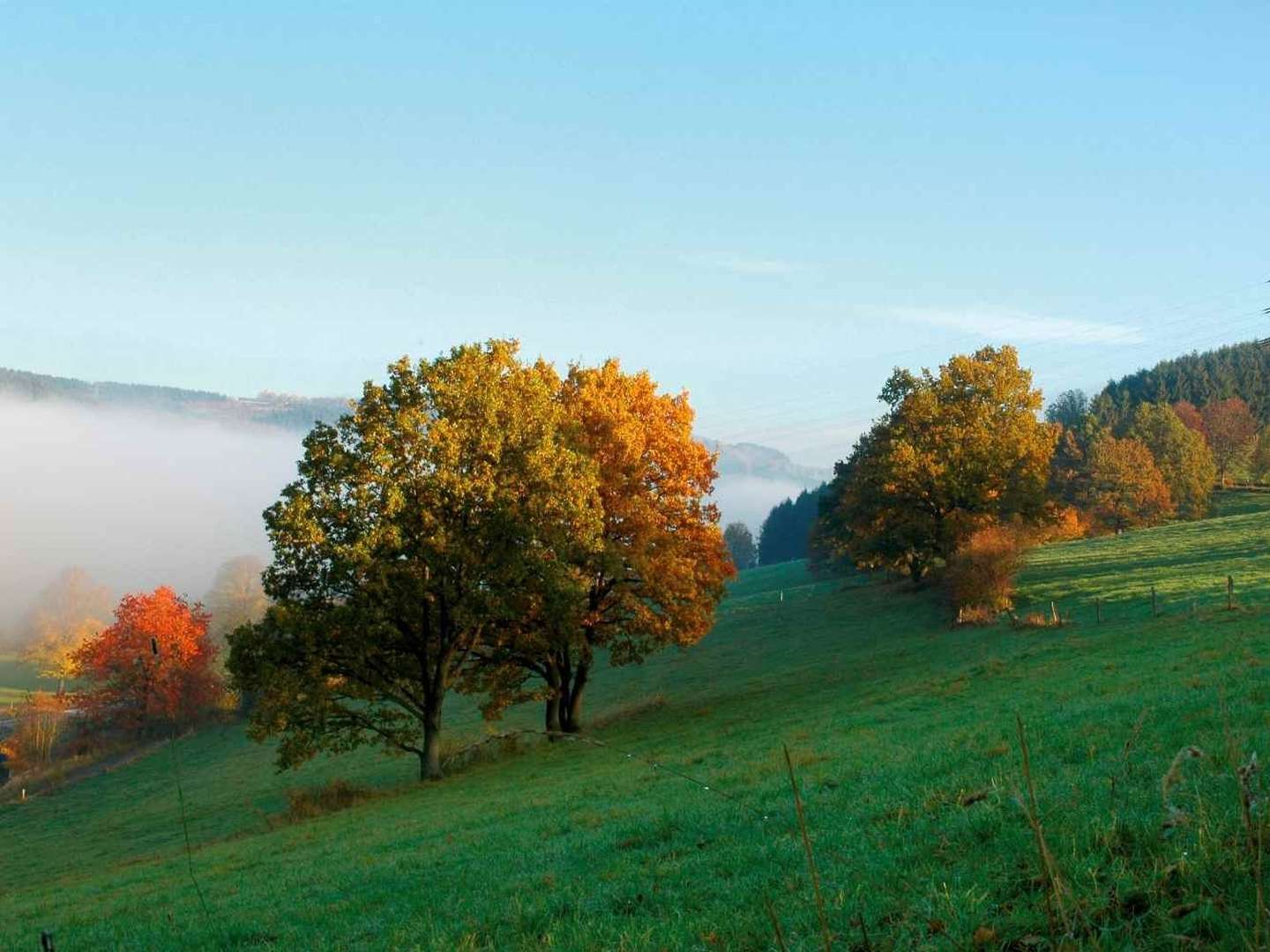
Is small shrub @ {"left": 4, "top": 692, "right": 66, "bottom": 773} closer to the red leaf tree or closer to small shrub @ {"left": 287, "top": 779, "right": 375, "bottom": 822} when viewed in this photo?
the red leaf tree

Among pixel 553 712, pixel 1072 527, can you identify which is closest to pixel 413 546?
pixel 553 712

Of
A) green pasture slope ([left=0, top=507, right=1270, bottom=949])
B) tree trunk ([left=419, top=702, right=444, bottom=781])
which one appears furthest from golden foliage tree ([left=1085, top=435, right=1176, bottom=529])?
tree trunk ([left=419, top=702, right=444, bottom=781])

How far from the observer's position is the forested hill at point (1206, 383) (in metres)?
162

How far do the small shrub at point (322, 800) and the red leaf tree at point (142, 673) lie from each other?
4792 cm

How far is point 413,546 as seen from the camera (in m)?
31.7

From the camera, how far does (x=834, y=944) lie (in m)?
5.63

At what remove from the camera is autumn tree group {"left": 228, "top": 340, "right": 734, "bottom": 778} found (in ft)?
99.9

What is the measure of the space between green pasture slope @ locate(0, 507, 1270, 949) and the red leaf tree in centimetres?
3473

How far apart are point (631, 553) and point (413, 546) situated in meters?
9.03

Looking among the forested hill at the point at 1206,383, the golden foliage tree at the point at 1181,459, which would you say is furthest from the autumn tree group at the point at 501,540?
the forested hill at the point at 1206,383

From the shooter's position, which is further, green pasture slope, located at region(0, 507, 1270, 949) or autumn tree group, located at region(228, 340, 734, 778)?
autumn tree group, located at region(228, 340, 734, 778)

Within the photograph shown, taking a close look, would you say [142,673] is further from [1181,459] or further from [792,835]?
[1181,459]

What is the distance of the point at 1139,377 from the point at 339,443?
7863 inches

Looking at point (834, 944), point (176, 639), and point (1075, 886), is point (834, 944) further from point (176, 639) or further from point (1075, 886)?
point (176, 639)
